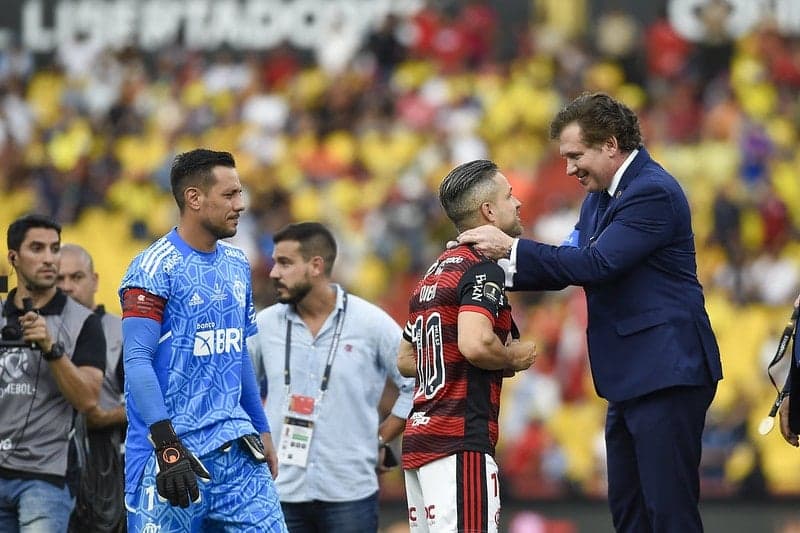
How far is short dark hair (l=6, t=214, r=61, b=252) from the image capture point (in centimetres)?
745

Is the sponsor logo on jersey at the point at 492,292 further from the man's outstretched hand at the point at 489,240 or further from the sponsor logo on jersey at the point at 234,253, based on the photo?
the sponsor logo on jersey at the point at 234,253

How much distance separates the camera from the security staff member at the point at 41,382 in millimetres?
7160

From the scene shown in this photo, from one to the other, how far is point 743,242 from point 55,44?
10233 mm

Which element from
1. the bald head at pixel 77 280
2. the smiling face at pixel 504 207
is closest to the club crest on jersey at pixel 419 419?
the smiling face at pixel 504 207

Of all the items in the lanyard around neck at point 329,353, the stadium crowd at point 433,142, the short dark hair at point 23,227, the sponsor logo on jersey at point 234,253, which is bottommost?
the lanyard around neck at point 329,353

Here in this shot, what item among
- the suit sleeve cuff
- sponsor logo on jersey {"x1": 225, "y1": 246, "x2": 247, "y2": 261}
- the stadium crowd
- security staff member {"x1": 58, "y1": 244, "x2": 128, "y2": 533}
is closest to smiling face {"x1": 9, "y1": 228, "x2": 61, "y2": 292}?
security staff member {"x1": 58, "y1": 244, "x2": 128, "y2": 533}

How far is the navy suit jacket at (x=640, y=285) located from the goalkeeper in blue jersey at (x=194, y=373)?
1.33m

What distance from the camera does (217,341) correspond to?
244 inches

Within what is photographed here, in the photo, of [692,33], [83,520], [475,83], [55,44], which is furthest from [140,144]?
[83,520]

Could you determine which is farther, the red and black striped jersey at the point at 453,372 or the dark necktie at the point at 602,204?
the dark necktie at the point at 602,204

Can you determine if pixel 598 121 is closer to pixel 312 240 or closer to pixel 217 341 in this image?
pixel 217 341

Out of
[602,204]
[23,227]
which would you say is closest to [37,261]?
[23,227]

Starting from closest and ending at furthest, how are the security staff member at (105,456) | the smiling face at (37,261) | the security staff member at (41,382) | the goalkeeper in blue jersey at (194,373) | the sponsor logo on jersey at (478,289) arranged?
the sponsor logo on jersey at (478,289), the goalkeeper in blue jersey at (194,373), the security staff member at (41,382), the smiling face at (37,261), the security staff member at (105,456)

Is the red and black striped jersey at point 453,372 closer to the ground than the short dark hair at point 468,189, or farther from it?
closer to the ground
